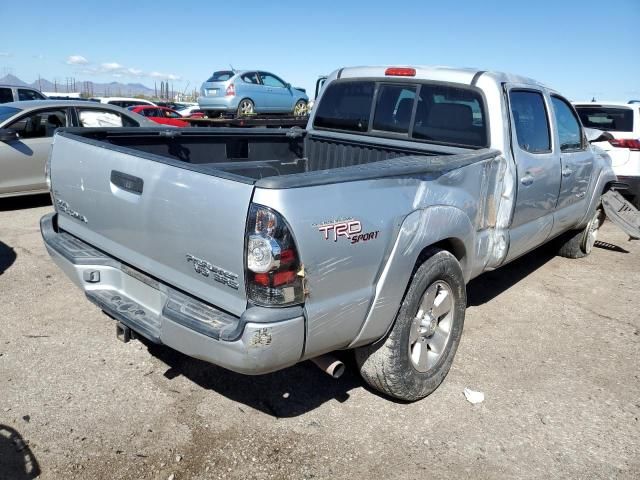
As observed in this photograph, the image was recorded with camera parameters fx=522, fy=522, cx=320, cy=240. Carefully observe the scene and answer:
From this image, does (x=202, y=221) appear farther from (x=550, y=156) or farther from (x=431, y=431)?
(x=550, y=156)

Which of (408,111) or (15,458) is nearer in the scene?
(15,458)

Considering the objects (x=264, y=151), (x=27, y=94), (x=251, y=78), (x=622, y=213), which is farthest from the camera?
(x=251, y=78)

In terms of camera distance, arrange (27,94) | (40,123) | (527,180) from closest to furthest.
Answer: (527,180) → (40,123) → (27,94)

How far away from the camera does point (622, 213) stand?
252 inches

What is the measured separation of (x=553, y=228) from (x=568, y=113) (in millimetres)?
1159

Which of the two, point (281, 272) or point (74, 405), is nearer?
point (281, 272)

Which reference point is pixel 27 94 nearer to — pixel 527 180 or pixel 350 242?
pixel 527 180

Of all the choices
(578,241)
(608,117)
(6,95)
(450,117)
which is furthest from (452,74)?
(6,95)

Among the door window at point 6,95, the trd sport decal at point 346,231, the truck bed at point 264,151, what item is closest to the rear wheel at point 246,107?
the door window at point 6,95

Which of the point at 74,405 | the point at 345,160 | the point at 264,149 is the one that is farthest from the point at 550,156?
the point at 74,405

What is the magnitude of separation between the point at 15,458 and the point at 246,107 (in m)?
13.1

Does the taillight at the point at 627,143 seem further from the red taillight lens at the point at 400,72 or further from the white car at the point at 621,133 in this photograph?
the red taillight lens at the point at 400,72

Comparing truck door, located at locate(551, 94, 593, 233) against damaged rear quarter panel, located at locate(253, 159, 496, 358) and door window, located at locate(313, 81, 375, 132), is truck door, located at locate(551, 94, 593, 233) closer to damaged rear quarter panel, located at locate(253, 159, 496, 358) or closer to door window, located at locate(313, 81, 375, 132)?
door window, located at locate(313, 81, 375, 132)

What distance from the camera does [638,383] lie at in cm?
353
